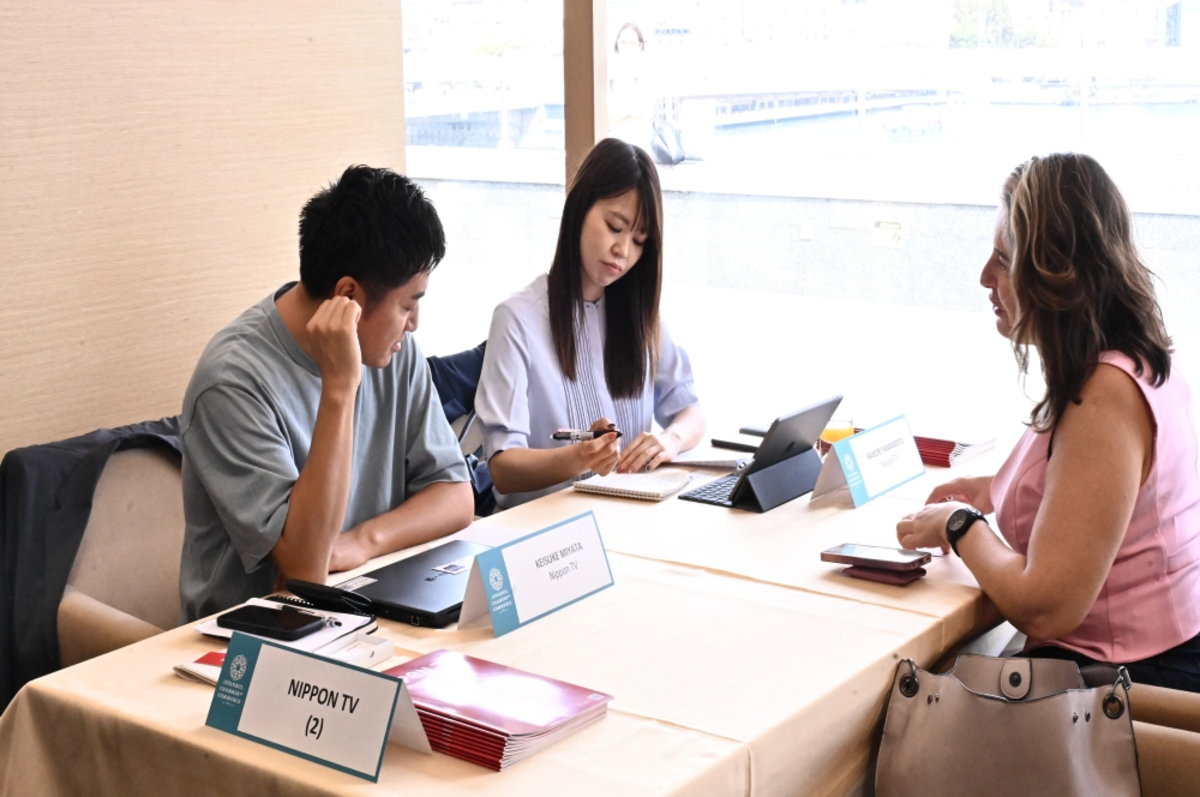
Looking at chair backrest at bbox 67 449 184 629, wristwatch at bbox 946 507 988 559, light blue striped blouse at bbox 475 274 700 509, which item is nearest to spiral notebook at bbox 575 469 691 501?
light blue striped blouse at bbox 475 274 700 509

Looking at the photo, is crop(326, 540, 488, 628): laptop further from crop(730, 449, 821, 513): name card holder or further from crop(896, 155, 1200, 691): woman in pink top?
crop(896, 155, 1200, 691): woman in pink top

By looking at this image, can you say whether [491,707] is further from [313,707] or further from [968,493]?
[968,493]

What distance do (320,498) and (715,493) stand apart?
0.80m

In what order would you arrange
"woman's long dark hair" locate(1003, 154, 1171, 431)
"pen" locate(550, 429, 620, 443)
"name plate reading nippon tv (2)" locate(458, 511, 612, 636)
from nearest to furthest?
"name plate reading nippon tv (2)" locate(458, 511, 612, 636)
"woman's long dark hair" locate(1003, 154, 1171, 431)
"pen" locate(550, 429, 620, 443)

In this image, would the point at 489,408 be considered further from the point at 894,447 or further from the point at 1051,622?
the point at 1051,622

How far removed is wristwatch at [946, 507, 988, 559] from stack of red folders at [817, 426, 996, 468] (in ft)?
2.19

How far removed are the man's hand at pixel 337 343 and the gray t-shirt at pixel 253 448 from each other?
103 millimetres

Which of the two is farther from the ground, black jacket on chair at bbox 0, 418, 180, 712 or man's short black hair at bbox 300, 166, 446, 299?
man's short black hair at bbox 300, 166, 446, 299

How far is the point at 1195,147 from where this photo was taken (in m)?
2.96

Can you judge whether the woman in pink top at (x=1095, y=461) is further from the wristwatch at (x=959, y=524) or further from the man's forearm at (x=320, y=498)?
the man's forearm at (x=320, y=498)

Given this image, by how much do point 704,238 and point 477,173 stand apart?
2.74 feet

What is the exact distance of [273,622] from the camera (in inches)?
56.5

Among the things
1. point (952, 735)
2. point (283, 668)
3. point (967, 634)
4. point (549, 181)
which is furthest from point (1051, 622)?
point (549, 181)

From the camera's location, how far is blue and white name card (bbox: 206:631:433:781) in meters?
1.14
